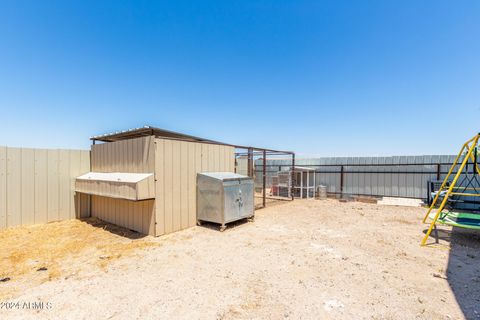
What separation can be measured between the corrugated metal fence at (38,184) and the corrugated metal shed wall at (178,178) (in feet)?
10.2

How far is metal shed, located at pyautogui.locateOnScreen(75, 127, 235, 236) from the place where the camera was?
4.50 m

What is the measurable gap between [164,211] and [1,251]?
9.18 feet

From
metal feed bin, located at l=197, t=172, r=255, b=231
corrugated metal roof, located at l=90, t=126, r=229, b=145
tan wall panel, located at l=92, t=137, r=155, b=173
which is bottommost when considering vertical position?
metal feed bin, located at l=197, t=172, r=255, b=231

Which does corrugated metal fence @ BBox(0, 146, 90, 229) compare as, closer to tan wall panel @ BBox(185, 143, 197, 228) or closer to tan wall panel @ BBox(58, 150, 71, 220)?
tan wall panel @ BBox(58, 150, 71, 220)

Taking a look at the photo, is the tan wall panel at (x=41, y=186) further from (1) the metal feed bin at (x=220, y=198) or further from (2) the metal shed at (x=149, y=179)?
(1) the metal feed bin at (x=220, y=198)

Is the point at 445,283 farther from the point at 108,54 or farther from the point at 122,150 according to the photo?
the point at 108,54

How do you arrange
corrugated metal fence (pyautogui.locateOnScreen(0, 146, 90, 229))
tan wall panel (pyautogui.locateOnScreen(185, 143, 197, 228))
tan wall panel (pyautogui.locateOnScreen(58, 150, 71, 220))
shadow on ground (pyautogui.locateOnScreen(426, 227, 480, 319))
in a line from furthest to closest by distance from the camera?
tan wall panel (pyautogui.locateOnScreen(58, 150, 71, 220)) < tan wall panel (pyautogui.locateOnScreen(185, 143, 197, 228)) < corrugated metal fence (pyautogui.locateOnScreen(0, 146, 90, 229)) < shadow on ground (pyautogui.locateOnScreen(426, 227, 480, 319))

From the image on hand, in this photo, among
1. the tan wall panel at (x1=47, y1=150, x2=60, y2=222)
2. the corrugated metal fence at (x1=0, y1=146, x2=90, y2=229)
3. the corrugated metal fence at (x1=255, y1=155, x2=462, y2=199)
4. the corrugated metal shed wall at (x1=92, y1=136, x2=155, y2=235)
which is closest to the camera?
the corrugated metal shed wall at (x1=92, y1=136, x2=155, y2=235)

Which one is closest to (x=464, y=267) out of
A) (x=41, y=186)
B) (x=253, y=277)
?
(x=253, y=277)

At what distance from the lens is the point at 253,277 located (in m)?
2.90

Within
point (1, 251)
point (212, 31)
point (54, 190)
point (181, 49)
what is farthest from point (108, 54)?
point (1, 251)

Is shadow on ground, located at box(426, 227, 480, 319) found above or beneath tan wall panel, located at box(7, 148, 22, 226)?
beneath

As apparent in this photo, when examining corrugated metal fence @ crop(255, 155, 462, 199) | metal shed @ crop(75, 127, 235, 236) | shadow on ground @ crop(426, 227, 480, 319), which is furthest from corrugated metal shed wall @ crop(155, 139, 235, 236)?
corrugated metal fence @ crop(255, 155, 462, 199)

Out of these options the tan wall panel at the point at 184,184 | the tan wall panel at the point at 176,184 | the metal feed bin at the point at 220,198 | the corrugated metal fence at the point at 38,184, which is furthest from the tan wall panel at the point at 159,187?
the corrugated metal fence at the point at 38,184
